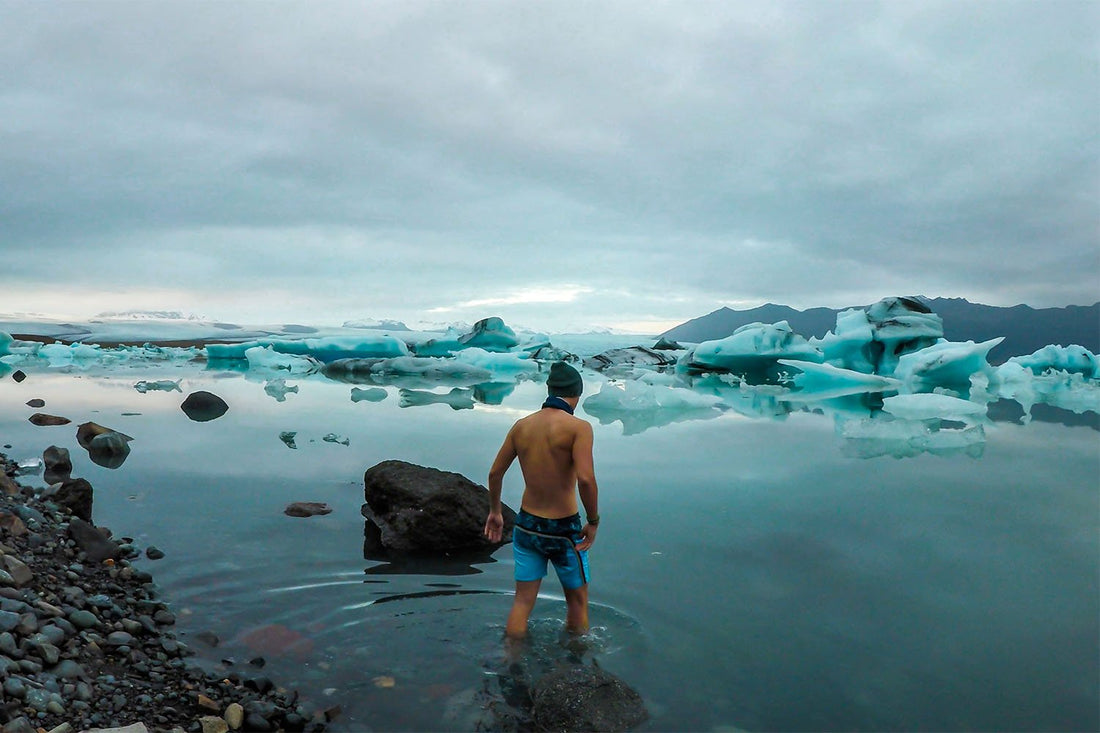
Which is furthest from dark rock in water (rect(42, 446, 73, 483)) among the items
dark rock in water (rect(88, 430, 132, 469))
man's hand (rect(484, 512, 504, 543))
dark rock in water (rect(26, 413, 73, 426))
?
man's hand (rect(484, 512, 504, 543))

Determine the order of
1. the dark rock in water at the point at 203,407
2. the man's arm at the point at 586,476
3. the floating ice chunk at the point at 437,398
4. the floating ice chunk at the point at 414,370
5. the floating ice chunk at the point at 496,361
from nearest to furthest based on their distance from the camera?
1. the man's arm at the point at 586,476
2. the dark rock in water at the point at 203,407
3. the floating ice chunk at the point at 437,398
4. the floating ice chunk at the point at 414,370
5. the floating ice chunk at the point at 496,361

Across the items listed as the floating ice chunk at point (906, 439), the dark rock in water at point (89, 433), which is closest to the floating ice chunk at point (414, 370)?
the floating ice chunk at point (906, 439)

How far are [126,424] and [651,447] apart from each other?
357 inches

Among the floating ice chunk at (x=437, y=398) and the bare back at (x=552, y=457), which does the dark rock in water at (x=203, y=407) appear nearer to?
the floating ice chunk at (x=437, y=398)

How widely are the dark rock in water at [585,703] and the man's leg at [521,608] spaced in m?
0.58

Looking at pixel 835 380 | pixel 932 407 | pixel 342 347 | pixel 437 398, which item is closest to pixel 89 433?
pixel 437 398

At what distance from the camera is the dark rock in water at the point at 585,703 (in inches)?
124

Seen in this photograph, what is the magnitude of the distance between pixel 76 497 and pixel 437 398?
13.5 metres

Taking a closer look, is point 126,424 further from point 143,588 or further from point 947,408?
point 947,408

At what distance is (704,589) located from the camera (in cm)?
483

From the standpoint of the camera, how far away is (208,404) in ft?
46.9

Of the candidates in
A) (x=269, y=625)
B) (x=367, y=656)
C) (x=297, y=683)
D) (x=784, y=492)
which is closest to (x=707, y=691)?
(x=367, y=656)

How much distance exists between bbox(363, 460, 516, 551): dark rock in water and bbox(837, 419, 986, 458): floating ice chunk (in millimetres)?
7017

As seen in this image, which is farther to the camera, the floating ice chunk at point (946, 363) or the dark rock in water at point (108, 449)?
the floating ice chunk at point (946, 363)
